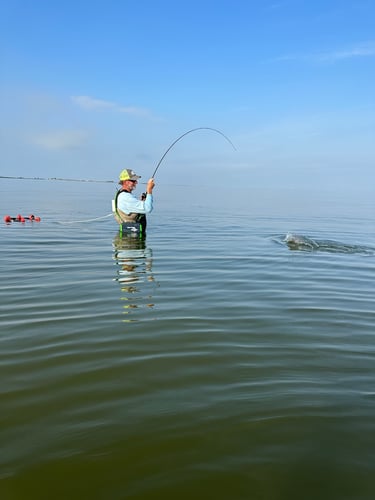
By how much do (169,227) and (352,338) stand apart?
1341cm

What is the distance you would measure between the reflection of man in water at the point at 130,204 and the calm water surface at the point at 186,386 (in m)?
3.86

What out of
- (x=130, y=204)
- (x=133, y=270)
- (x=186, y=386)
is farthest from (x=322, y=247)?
(x=186, y=386)

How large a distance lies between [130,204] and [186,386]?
351 inches

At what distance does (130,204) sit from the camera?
39.5ft

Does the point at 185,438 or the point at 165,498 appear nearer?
the point at 165,498

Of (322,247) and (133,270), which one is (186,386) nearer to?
(133,270)

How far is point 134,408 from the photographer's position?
332 cm

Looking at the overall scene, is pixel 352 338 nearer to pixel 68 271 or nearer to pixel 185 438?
pixel 185 438

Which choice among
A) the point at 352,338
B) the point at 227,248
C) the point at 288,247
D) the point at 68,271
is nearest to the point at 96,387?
the point at 352,338

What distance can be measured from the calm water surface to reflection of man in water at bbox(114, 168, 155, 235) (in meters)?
3.86

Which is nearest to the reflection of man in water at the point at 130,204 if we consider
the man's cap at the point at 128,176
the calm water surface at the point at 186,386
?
the man's cap at the point at 128,176

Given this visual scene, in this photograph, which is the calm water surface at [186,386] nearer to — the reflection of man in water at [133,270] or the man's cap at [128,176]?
the reflection of man in water at [133,270]

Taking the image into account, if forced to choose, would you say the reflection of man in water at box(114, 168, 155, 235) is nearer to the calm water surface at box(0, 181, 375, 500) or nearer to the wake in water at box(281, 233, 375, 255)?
the calm water surface at box(0, 181, 375, 500)

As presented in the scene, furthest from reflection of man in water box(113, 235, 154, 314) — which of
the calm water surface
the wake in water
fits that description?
the wake in water
